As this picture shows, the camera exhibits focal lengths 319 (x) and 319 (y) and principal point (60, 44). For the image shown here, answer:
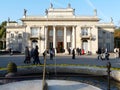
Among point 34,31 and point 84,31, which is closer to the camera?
point 34,31

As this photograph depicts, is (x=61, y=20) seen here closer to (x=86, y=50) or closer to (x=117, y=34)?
(x=86, y=50)

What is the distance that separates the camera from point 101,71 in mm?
21281

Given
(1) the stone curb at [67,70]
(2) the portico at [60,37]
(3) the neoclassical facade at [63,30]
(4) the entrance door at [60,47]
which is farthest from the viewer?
(4) the entrance door at [60,47]

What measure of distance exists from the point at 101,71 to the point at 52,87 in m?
8.37

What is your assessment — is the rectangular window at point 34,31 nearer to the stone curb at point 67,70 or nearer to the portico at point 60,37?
the portico at point 60,37

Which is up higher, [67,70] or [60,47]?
[60,47]

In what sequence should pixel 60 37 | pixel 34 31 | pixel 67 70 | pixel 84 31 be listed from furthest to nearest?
1. pixel 60 37
2. pixel 84 31
3. pixel 34 31
4. pixel 67 70

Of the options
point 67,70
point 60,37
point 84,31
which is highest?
point 84,31

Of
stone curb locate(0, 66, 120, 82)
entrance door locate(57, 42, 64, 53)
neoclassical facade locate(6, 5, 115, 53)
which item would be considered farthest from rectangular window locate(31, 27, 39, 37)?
stone curb locate(0, 66, 120, 82)

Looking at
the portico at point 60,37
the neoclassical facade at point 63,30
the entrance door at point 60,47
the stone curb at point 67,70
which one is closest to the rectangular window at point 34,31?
the neoclassical facade at point 63,30

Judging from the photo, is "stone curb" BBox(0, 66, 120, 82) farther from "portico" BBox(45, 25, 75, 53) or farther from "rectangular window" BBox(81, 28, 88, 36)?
"rectangular window" BBox(81, 28, 88, 36)

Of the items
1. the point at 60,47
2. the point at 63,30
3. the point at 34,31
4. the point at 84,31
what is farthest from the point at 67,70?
the point at 63,30

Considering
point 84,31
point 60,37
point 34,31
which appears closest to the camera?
point 34,31

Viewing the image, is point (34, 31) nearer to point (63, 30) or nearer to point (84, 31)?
point (63, 30)
